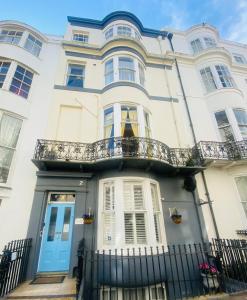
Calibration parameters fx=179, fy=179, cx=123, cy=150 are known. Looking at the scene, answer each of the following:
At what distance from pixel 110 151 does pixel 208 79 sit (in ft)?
29.2

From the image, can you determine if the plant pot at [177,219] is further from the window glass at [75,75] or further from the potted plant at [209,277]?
the window glass at [75,75]

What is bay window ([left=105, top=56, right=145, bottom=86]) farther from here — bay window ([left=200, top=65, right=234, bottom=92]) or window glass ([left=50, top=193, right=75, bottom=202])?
window glass ([left=50, top=193, right=75, bottom=202])

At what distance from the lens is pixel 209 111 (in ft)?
35.3

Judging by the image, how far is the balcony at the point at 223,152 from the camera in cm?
844

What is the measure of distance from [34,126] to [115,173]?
4.57 meters

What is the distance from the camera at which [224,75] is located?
1159 cm

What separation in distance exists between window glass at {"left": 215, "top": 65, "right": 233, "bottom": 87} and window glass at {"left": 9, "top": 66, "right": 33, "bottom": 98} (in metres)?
11.5

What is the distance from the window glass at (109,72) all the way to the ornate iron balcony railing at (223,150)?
6.03 m

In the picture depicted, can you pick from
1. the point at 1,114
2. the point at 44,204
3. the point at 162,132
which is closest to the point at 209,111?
the point at 162,132

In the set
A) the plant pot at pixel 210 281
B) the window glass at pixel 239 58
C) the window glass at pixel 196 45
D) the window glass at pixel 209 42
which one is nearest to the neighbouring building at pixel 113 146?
the plant pot at pixel 210 281

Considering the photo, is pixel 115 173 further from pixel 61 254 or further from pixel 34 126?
pixel 34 126

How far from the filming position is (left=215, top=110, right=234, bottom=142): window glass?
387 inches

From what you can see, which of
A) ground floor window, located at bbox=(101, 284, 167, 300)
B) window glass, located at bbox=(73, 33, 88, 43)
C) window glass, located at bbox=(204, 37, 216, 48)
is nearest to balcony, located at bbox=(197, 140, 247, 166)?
ground floor window, located at bbox=(101, 284, 167, 300)

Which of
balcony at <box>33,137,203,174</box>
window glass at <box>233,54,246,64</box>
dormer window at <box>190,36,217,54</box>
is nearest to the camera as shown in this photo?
balcony at <box>33,137,203,174</box>
